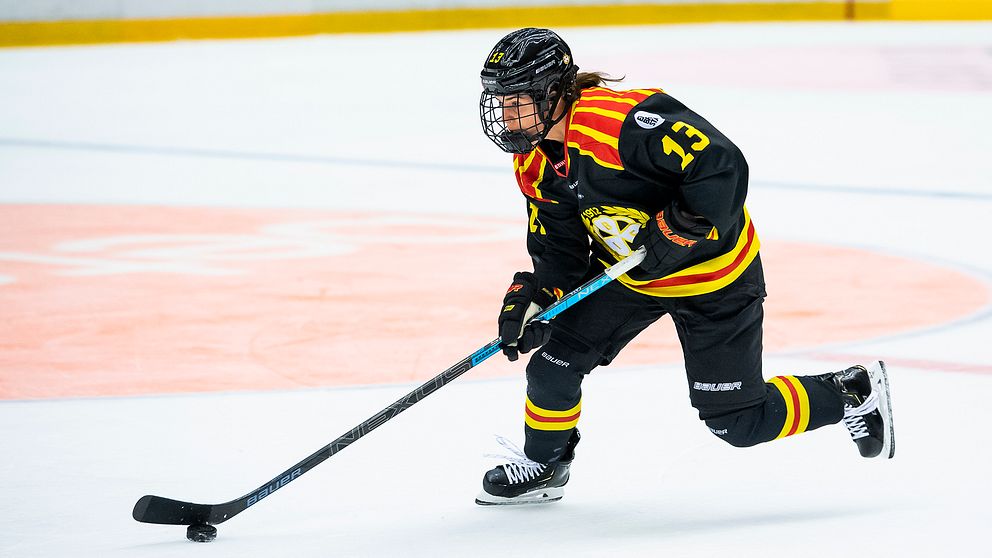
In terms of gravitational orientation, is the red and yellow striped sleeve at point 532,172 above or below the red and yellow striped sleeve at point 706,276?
above

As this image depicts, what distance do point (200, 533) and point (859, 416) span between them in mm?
1403

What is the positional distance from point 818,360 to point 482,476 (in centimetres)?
135

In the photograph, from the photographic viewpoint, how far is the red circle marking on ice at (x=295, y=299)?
4207 millimetres

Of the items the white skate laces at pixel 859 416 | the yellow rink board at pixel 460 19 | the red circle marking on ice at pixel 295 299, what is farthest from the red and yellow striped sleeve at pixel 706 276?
the yellow rink board at pixel 460 19

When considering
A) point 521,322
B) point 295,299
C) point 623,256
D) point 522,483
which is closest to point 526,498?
point 522,483

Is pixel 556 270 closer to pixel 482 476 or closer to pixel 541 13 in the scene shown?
pixel 482 476

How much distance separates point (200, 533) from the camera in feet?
9.14

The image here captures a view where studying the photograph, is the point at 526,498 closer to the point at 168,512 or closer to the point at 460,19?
the point at 168,512

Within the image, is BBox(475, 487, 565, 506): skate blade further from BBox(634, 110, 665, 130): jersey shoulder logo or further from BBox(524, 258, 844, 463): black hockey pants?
BBox(634, 110, 665, 130): jersey shoulder logo

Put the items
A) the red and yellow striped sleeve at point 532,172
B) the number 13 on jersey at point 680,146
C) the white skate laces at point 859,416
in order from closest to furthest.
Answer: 1. the number 13 on jersey at point 680,146
2. the red and yellow striped sleeve at point 532,172
3. the white skate laces at point 859,416

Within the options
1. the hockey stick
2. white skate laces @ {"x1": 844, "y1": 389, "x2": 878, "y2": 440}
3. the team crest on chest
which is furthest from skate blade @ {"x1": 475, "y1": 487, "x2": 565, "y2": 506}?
white skate laces @ {"x1": 844, "y1": 389, "x2": 878, "y2": 440}

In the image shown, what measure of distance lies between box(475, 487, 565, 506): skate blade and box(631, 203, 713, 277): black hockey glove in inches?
21.9

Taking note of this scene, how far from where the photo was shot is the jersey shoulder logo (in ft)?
9.05

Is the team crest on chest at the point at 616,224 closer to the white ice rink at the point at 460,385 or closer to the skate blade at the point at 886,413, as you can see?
the white ice rink at the point at 460,385
